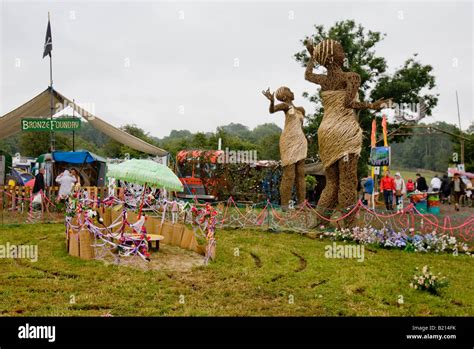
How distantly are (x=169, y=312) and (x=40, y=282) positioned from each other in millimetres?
2340

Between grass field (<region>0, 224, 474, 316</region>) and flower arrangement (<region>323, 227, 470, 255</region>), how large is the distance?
38 cm

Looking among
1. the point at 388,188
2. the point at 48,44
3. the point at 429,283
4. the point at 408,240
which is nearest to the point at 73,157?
the point at 48,44

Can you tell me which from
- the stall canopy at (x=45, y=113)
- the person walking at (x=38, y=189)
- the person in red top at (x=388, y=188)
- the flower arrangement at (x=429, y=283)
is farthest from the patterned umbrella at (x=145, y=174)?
the person in red top at (x=388, y=188)

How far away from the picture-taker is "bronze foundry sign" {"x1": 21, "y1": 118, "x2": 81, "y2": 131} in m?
12.2

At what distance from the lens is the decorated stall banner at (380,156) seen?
40.7 feet

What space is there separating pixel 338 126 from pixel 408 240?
123 inches

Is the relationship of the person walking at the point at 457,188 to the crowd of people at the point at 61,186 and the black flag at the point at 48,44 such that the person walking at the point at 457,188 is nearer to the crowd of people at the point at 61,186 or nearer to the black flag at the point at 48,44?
the crowd of people at the point at 61,186

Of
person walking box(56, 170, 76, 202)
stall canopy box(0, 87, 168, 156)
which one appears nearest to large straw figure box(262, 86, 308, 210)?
stall canopy box(0, 87, 168, 156)

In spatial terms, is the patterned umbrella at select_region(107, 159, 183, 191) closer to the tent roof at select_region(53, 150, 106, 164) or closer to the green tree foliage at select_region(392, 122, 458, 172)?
the tent roof at select_region(53, 150, 106, 164)

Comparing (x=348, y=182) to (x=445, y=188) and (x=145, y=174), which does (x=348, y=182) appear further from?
(x=445, y=188)

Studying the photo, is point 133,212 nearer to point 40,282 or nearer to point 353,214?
point 40,282

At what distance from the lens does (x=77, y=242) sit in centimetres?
778

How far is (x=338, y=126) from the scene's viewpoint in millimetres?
10398

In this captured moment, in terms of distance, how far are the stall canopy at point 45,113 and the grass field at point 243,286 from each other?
6577 millimetres
